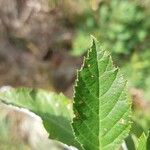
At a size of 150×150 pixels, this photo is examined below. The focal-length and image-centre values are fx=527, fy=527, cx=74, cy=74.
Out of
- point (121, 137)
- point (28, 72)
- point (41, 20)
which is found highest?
point (41, 20)

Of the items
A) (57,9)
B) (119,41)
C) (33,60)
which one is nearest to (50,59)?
(33,60)

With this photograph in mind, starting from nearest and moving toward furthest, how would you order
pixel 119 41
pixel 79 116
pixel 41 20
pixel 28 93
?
pixel 79 116
pixel 28 93
pixel 119 41
pixel 41 20

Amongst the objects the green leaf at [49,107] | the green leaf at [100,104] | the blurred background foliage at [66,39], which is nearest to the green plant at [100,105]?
the green leaf at [100,104]

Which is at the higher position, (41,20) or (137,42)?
(41,20)

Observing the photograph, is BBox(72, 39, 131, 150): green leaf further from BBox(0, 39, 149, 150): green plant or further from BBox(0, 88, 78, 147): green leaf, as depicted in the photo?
BBox(0, 88, 78, 147): green leaf

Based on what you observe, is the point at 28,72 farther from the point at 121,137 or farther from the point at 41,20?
the point at 121,137

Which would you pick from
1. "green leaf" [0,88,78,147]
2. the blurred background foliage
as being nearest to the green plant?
"green leaf" [0,88,78,147]
